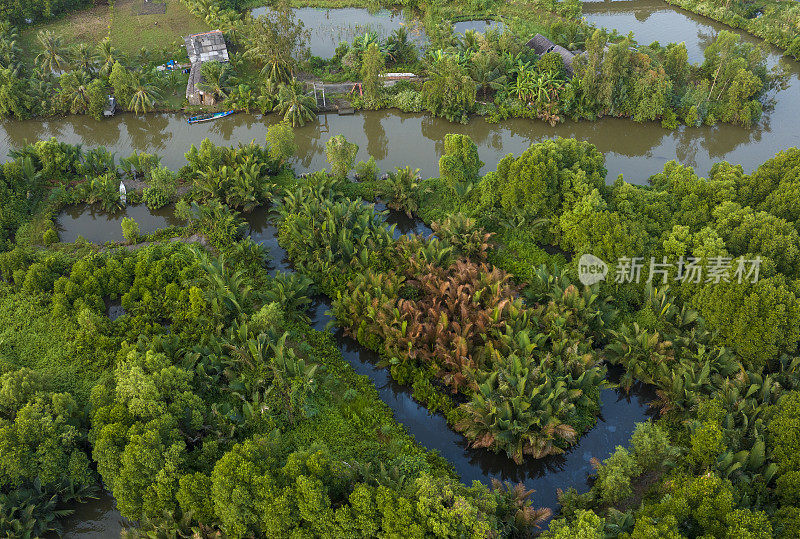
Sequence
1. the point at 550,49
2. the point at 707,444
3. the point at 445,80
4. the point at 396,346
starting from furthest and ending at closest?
the point at 550,49 < the point at 445,80 < the point at 396,346 < the point at 707,444

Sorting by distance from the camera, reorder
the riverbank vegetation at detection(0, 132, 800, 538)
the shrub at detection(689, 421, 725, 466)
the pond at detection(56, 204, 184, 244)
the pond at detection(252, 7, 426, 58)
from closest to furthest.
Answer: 1. the riverbank vegetation at detection(0, 132, 800, 538)
2. the shrub at detection(689, 421, 725, 466)
3. the pond at detection(56, 204, 184, 244)
4. the pond at detection(252, 7, 426, 58)

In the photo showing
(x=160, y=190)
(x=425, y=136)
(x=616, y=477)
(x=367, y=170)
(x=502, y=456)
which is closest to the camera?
(x=616, y=477)

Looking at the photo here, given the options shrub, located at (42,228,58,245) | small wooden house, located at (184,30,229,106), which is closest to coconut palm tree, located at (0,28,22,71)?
small wooden house, located at (184,30,229,106)

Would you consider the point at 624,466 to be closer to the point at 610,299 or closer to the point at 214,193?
the point at 610,299

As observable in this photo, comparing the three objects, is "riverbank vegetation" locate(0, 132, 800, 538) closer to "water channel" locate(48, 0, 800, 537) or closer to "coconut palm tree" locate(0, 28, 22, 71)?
"water channel" locate(48, 0, 800, 537)

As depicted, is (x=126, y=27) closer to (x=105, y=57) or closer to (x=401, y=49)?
(x=105, y=57)

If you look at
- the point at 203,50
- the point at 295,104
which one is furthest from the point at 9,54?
the point at 295,104

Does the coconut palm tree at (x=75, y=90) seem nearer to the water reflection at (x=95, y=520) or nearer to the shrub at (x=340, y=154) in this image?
the shrub at (x=340, y=154)

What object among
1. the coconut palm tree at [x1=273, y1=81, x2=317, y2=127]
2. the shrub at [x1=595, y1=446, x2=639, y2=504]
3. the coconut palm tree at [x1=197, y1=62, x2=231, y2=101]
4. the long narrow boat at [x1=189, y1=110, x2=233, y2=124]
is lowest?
the shrub at [x1=595, y1=446, x2=639, y2=504]
